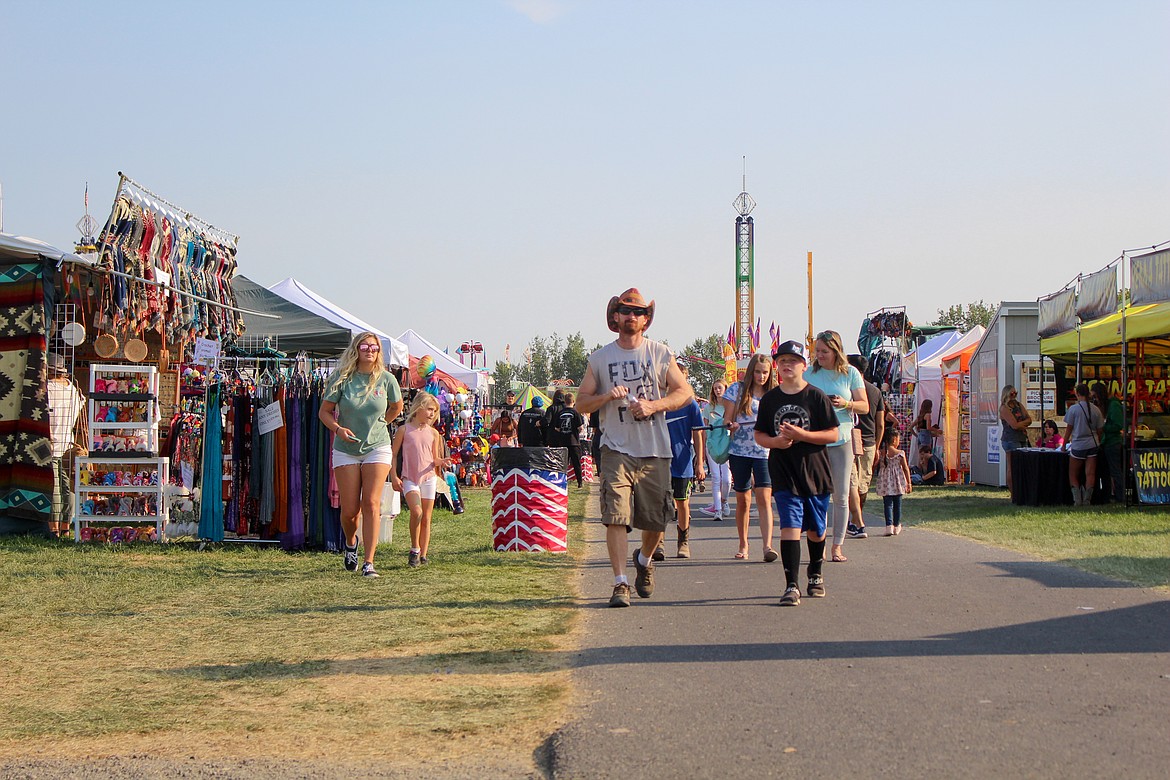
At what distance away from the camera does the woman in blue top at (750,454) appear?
406 inches

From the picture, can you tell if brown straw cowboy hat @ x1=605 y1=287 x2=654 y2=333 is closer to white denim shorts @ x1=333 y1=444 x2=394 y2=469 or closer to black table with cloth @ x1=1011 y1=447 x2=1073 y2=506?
white denim shorts @ x1=333 y1=444 x2=394 y2=469

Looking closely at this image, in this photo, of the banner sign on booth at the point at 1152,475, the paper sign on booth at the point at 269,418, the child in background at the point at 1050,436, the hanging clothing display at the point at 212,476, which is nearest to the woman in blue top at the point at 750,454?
the paper sign on booth at the point at 269,418

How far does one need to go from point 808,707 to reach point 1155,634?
8.45ft

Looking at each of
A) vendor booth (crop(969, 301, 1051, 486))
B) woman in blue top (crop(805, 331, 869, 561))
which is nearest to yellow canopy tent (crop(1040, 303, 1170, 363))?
vendor booth (crop(969, 301, 1051, 486))

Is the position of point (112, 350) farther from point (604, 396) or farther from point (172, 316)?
point (604, 396)

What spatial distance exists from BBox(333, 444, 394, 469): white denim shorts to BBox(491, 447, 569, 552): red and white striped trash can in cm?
188

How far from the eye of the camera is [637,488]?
7.86 metres

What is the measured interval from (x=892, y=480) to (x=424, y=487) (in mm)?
5448

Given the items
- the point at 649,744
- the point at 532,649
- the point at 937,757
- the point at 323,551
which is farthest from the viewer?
the point at 323,551

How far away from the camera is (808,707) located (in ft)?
16.0

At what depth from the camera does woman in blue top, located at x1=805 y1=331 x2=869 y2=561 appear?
9406 millimetres

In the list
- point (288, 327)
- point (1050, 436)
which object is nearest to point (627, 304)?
point (288, 327)

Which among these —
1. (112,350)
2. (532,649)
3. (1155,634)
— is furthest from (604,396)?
(112,350)

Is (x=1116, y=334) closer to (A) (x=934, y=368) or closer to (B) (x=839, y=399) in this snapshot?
(B) (x=839, y=399)
